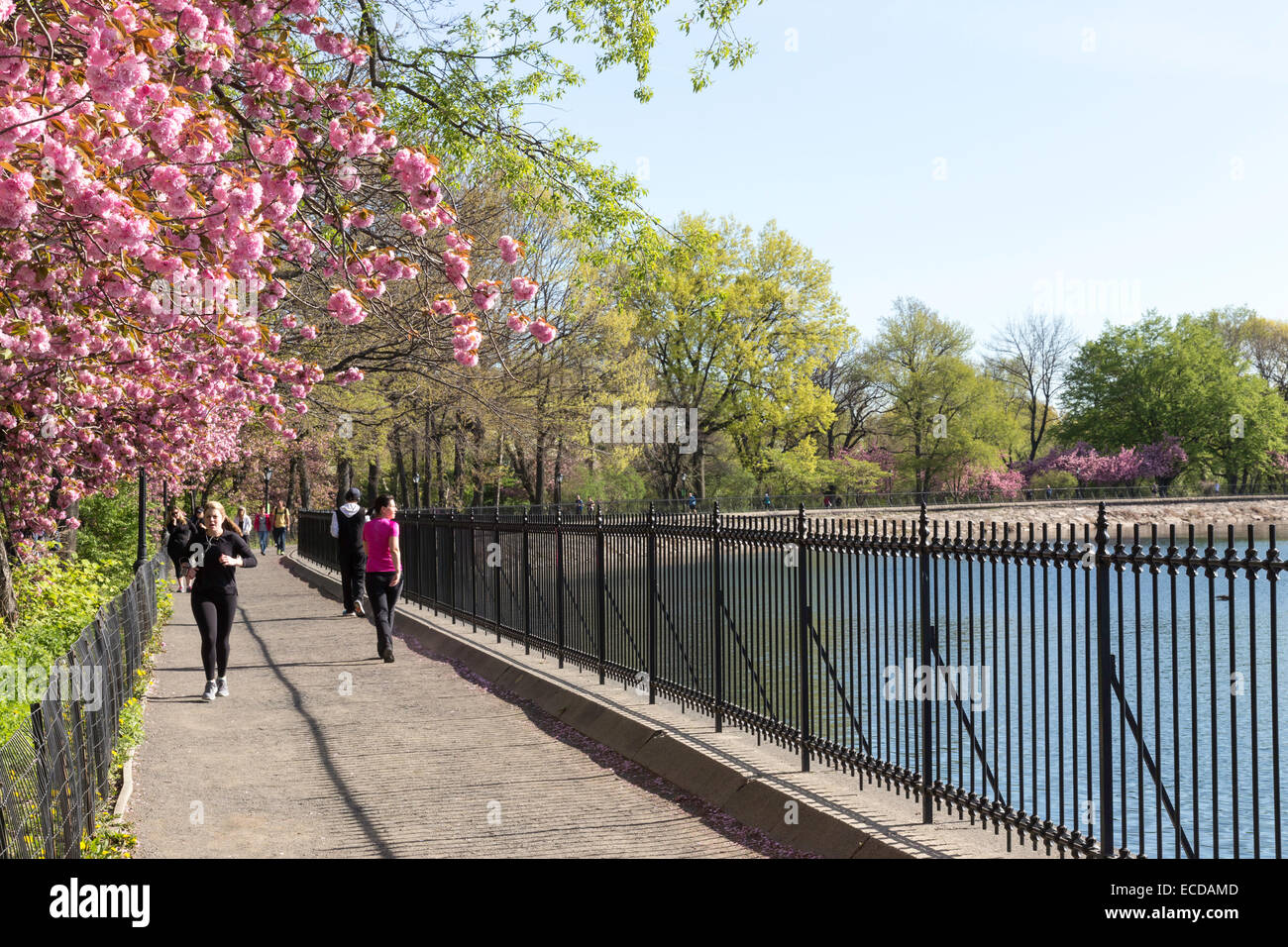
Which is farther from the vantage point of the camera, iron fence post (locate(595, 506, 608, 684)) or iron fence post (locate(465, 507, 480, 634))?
iron fence post (locate(465, 507, 480, 634))

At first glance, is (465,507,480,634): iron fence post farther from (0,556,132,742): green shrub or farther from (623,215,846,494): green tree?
(623,215,846,494): green tree

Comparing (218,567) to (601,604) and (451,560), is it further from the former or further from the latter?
(451,560)

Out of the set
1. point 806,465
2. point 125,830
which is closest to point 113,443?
point 125,830

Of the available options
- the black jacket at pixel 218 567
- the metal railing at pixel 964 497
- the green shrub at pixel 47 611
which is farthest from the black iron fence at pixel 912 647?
the metal railing at pixel 964 497

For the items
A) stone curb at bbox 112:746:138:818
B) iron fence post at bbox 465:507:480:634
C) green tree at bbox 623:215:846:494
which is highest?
green tree at bbox 623:215:846:494

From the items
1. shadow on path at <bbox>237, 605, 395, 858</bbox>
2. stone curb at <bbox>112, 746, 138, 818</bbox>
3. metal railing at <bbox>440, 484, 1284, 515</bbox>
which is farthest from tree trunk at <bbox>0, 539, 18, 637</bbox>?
metal railing at <bbox>440, 484, 1284, 515</bbox>

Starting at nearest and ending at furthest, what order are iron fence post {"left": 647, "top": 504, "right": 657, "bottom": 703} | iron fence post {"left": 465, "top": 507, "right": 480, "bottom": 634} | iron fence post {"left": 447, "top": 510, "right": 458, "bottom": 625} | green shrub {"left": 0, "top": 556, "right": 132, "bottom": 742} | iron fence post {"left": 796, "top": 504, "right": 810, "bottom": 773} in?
iron fence post {"left": 796, "top": 504, "right": 810, "bottom": 773} → green shrub {"left": 0, "top": 556, "right": 132, "bottom": 742} → iron fence post {"left": 647, "top": 504, "right": 657, "bottom": 703} → iron fence post {"left": 465, "top": 507, "right": 480, "bottom": 634} → iron fence post {"left": 447, "top": 510, "right": 458, "bottom": 625}

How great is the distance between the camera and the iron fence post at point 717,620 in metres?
9.39

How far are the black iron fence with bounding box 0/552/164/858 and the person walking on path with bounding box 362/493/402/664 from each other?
4940mm

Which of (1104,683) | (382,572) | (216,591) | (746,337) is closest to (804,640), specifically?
(1104,683)

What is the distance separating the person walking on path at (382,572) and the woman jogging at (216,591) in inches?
105

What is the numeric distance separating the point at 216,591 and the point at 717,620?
5.46m

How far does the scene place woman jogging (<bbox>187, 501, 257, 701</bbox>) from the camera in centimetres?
1181
